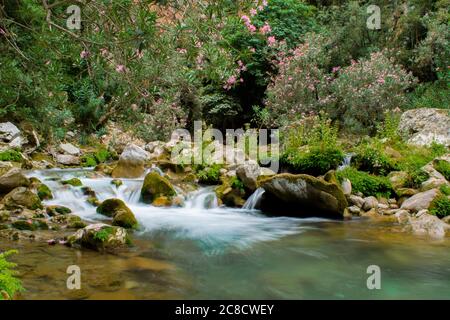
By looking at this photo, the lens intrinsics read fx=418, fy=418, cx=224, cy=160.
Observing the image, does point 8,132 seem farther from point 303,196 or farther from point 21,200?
point 303,196

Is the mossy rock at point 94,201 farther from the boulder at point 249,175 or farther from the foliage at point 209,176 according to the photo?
the boulder at point 249,175

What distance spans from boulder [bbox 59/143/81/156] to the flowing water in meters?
6.71

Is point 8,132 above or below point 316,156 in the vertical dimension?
above

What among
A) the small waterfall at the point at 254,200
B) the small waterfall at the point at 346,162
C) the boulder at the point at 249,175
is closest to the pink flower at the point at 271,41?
the small waterfall at the point at 346,162

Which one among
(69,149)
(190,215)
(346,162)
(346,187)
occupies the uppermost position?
(69,149)

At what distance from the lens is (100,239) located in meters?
5.92

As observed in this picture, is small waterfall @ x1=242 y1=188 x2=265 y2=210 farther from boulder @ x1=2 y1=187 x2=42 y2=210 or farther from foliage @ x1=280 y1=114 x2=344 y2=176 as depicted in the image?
boulder @ x1=2 y1=187 x2=42 y2=210

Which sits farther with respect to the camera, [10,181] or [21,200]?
[10,181]

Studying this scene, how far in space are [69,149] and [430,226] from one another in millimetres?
12187

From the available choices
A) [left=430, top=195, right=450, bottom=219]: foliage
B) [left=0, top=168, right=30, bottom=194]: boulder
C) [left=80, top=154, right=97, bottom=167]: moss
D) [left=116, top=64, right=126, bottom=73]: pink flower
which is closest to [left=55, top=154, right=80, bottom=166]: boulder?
[left=80, top=154, right=97, bottom=167]: moss

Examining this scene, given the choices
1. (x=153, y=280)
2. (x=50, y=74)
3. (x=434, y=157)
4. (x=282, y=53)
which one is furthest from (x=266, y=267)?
(x=282, y=53)

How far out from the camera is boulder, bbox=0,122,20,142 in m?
12.8

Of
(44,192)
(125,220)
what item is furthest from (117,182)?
(125,220)

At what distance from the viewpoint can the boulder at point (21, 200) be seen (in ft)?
26.6
